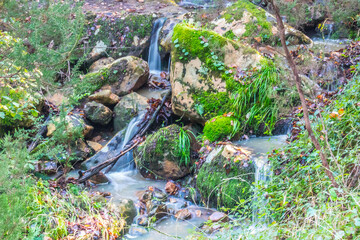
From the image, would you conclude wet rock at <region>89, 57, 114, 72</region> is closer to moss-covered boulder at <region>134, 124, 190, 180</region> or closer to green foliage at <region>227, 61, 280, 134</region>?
moss-covered boulder at <region>134, 124, 190, 180</region>

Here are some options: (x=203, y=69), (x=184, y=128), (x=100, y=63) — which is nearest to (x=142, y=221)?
(x=184, y=128)

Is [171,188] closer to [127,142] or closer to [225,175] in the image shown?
[225,175]

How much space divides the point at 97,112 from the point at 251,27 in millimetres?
4074

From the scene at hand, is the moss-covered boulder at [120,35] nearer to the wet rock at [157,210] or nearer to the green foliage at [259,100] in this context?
the green foliage at [259,100]

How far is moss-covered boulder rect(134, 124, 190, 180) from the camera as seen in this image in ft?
18.8

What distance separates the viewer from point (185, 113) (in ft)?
20.2

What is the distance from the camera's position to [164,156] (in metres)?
5.79

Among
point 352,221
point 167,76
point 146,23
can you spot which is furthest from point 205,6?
point 352,221

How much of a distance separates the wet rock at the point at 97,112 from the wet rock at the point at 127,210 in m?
2.84

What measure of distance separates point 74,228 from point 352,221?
3133mm

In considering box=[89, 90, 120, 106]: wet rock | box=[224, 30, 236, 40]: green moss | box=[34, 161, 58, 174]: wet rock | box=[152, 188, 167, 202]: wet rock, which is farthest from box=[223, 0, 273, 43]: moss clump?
box=[34, 161, 58, 174]: wet rock

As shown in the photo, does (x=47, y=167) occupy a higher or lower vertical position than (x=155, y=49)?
lower

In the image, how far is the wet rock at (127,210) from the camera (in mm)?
4551

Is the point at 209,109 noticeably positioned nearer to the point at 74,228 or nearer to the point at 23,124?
the point at 74,228
